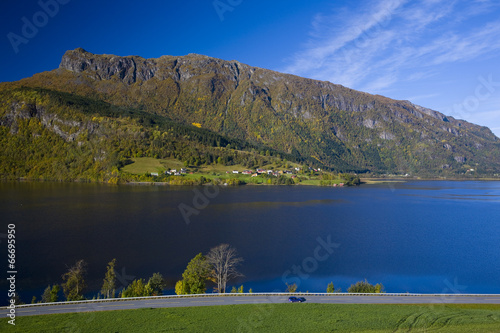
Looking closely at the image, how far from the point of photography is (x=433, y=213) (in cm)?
9962

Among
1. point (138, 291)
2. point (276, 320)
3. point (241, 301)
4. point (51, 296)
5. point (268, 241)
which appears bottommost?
point (268, 241)

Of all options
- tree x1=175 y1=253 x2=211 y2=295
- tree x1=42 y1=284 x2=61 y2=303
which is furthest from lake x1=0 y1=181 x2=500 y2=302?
tree x1=175 y1=253 x2=211 y2=295

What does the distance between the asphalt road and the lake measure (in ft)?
27.4

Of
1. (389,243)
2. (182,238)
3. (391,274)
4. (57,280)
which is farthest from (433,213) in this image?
(57,280)

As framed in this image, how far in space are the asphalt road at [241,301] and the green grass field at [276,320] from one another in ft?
4.96

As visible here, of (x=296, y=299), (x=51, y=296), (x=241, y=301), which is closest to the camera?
(x=241, y=301)

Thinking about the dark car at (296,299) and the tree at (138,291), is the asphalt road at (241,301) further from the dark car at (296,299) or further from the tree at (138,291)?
the tree at (138,291)

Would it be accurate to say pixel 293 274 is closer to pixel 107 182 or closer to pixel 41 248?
pixel 41 248

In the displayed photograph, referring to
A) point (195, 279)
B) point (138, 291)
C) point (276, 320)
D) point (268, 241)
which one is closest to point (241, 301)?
point (276, 320)

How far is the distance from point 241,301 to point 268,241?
31.9 m

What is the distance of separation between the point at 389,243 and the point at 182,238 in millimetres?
42138

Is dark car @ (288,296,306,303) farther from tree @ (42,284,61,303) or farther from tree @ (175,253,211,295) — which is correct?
tree @ (42,284,61,303)

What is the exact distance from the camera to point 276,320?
86.5 feet

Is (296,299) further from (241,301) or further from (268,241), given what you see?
(268,241)
